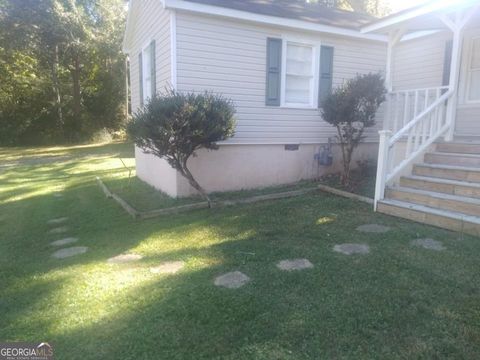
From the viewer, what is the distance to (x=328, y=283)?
3.35 meters

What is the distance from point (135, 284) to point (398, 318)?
230 centimetres

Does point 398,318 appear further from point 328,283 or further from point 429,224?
point 429,224

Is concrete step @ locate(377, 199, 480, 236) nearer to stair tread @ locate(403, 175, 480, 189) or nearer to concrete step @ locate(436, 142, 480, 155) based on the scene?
stair tread @ locate(403, 175, 480, 189)

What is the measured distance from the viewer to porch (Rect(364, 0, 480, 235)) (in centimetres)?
510

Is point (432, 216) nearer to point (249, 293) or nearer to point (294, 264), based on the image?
point (294, 264)

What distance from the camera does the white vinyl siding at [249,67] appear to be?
6.94m

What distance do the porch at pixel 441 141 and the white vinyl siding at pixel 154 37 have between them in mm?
3906

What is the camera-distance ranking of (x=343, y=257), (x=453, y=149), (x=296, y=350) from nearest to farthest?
(x=296, y=350), (x=343, y=257), (x=453, y=149)

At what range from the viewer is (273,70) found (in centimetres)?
772

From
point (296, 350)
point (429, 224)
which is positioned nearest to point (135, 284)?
point (296, 350)

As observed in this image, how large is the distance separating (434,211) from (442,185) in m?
0.66

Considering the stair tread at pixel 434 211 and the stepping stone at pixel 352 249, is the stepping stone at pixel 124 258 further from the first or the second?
the stair tread at pixel 434 211

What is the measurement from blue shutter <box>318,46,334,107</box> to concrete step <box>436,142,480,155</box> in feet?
9.01

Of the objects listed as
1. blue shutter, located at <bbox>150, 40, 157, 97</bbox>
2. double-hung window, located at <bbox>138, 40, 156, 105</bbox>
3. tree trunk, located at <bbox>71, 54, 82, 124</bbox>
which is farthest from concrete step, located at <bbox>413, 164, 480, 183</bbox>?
tree trunk, located at <bbox>71, 54, 82, 124</bbox>
